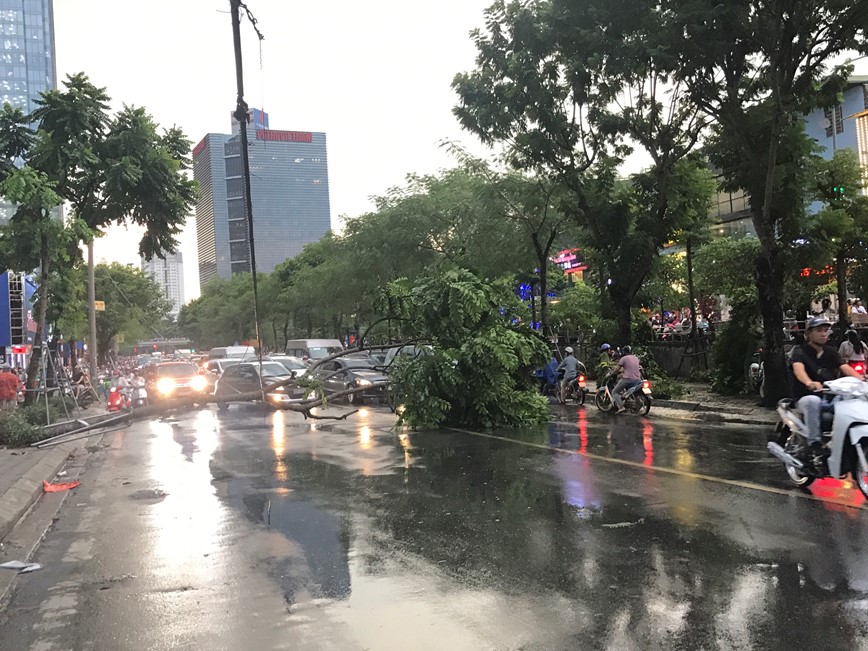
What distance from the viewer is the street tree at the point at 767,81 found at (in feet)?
45.8

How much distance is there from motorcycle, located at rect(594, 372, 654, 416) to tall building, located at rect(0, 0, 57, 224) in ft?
470

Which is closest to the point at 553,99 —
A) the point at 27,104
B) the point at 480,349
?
the point at 480,349

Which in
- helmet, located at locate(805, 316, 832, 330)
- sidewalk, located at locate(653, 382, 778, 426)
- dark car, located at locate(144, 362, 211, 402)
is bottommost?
sidewalk, located at locate(653, 382, 778, 426)

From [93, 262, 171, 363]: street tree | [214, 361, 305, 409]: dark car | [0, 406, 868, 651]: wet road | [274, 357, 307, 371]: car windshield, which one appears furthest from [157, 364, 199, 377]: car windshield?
[93, 262, 171, 363]: street tree

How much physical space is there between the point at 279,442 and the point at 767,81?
1350cm

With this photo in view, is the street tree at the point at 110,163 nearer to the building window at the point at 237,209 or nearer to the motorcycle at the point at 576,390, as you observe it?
the building window at the point at 237,209

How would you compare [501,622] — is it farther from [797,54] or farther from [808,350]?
[797,54]

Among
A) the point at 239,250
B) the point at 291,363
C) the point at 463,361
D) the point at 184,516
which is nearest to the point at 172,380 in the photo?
the point at 291,363

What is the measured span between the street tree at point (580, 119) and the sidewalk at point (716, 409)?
2.86 meters

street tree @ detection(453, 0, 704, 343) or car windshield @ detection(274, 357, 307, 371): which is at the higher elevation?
street tree @ detection(453, 0, 704, 343)

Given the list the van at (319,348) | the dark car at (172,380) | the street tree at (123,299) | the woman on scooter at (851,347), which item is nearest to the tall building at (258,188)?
the dark car at (172,380)

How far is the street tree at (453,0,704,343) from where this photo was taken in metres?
17.8

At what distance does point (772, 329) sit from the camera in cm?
1603

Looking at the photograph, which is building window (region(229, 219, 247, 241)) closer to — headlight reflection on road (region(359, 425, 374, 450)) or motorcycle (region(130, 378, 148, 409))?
headlight reflection on road (region(359, 425, 374, 450))
